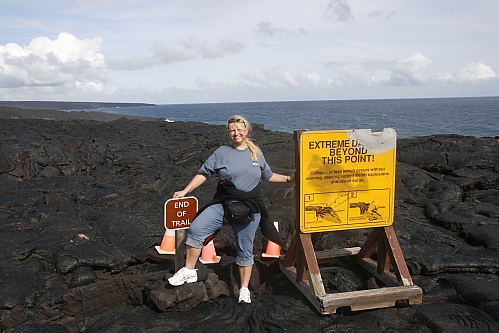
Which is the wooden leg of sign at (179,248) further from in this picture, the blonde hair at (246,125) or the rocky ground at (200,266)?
the blonde hair at (246,125)

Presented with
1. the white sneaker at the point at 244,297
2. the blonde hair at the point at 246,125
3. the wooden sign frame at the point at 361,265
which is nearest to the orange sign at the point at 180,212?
the blonde hair at the point at 246,125

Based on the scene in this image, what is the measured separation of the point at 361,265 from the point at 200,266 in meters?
2.24

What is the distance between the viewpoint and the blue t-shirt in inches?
197

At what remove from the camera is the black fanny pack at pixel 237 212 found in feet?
16.2

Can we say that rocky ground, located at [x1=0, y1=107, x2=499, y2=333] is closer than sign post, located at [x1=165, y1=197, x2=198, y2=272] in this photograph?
Yes

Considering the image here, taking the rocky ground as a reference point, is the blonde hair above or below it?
above

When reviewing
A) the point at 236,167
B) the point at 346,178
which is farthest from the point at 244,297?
the point at 346,178

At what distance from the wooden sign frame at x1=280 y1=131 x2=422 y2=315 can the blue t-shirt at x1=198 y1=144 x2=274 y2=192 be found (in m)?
0.52

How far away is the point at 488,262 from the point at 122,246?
544cm

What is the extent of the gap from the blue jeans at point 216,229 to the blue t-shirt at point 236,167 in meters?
0.37

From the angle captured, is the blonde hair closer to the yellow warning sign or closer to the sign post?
the yellow warning sign

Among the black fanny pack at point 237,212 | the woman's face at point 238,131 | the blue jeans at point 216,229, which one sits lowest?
the blue jeans at point 216,229

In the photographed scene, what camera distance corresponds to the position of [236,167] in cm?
498

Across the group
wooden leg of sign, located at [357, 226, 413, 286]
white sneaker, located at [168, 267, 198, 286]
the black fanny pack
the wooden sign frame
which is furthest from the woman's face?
wooden leg of sign, located at [357, 226, 413, 286]
